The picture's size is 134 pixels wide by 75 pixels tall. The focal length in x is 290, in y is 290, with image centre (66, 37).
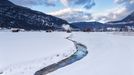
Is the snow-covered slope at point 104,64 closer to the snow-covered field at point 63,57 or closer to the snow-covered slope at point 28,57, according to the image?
the snow-covered field at point 63,57

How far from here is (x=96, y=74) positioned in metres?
14.0

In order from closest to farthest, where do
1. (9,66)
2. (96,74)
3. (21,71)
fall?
(96,74), (21,71), (9,66)

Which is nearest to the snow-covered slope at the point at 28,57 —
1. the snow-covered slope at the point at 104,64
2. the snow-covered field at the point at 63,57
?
the snow-covered field at the point at 63,57

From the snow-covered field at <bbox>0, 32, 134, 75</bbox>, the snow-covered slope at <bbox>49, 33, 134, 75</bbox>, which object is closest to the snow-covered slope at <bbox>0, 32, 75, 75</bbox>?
the snow-covered field at <bbox>0, 32, 134, 75</bbox>

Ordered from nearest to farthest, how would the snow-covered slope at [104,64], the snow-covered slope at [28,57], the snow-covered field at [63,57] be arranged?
1. the snow-covered slope at [104,64]
2. the snow-covered field at [63,57]
3. the snow-covered slope at [28,57]

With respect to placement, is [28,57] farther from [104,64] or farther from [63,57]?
[104,64]

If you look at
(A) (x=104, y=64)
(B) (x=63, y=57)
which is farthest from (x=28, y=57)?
(A) (x=104, y=64)

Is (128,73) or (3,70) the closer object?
(128,73)

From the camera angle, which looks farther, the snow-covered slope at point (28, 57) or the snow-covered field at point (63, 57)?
→ the snow-covered slope at point (28, 57)

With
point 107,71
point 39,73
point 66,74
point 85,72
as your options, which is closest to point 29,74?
point 39,73

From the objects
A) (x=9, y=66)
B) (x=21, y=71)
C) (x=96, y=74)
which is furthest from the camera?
(x=9, y=66)

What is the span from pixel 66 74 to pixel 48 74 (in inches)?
35.1

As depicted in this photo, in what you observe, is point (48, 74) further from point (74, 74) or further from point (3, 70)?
point (3, 70)

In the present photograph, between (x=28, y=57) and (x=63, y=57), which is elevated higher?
(x=28, y=57)
